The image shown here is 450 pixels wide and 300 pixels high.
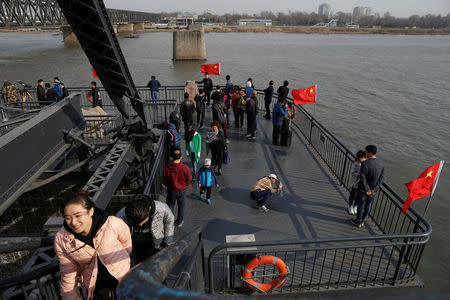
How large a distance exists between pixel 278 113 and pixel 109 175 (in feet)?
18.3

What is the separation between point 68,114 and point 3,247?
717 centimetres

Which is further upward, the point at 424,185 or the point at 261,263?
the point at 424,185

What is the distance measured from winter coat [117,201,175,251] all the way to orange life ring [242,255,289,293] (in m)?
1.71

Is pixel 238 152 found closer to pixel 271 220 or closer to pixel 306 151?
pixel 306 151

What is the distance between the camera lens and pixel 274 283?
5008mm

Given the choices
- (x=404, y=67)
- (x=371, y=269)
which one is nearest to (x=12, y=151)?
(x=371, y=269)

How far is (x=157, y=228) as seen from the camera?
3.71 metres

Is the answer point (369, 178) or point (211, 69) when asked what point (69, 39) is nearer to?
point (211, 69)

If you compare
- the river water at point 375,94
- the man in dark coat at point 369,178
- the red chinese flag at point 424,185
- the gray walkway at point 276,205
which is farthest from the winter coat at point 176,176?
the river water at point 375,94

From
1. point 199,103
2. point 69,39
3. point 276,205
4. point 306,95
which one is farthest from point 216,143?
point 69,39

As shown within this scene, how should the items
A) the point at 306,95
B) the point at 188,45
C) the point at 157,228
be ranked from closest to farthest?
the point at 157,228
the point at 306,95
the point at 188,45

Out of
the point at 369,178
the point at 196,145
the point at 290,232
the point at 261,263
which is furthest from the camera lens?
the point at 196,145

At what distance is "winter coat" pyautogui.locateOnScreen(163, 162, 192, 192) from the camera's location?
18.6ft

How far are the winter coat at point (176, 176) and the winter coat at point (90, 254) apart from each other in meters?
2.83
